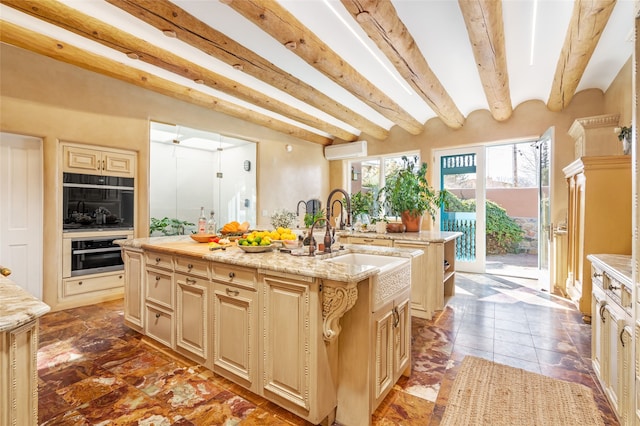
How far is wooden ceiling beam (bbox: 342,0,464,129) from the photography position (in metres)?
2.22

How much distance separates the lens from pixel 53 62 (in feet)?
11.0

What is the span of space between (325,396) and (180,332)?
1.30 metres

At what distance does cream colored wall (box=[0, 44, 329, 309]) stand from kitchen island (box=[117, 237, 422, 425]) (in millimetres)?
2290

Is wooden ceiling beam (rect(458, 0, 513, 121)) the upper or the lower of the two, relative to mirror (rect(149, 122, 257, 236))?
upper

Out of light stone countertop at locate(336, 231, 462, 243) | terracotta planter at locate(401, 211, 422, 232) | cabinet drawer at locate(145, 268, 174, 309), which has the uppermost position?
terracotta planter at locate(401, 211, 422, 232)

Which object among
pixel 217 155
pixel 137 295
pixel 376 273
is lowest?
pixel 137 295

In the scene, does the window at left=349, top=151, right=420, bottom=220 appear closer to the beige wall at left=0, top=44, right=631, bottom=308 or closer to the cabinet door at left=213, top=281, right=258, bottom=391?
the beige wall at left=0, top=44, right=631, bottom=308

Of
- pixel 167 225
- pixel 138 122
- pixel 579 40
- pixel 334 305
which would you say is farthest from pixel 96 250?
pixel 579 40

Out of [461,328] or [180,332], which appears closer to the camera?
[180,332]

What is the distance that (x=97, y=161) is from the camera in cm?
372

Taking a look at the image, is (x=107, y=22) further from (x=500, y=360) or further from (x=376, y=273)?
(x=500, y=360)

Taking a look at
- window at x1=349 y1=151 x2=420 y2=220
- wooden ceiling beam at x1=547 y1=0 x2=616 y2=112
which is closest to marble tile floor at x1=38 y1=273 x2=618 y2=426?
wooden ceiling beam at x1=547 y1=0 x2=616 y2=112

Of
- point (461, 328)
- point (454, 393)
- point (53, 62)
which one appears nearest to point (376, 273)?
point (454, 393)

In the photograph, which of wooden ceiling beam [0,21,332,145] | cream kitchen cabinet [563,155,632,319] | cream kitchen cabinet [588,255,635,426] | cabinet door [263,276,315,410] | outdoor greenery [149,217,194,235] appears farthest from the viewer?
outdoor greenery [149,217,194,235]
